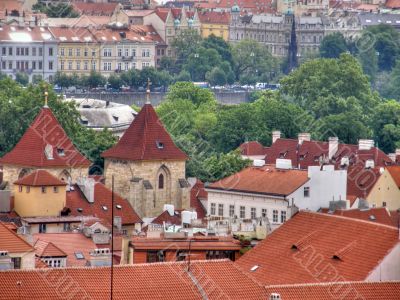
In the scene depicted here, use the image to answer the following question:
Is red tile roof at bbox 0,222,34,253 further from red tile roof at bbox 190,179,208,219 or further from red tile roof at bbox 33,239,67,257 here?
red tile roof at bbox 190,179,208,219

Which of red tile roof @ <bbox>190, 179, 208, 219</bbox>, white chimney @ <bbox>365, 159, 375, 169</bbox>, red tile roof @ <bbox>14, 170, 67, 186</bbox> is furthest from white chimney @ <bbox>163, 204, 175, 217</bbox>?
white chimney @ <bbox>365, 159, 375, 169</bbox>

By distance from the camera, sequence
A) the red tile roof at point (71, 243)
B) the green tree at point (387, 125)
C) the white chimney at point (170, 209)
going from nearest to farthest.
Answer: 1. the red tile roof at point (71, 243)
2. the white chimney at point (170, 209)
3. the green tree at point (387, 125)

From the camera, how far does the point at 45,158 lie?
90.4 meters

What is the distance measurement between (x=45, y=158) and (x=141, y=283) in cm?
3749

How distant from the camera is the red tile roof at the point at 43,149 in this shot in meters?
90.4

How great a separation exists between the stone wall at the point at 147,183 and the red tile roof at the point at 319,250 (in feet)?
87.9

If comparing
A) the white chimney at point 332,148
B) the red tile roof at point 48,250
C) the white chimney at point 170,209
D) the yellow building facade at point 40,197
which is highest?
the red tile roof at point 48,250

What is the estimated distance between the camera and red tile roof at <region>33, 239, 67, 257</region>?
6333 cm

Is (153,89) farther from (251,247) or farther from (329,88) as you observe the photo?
(251,247)

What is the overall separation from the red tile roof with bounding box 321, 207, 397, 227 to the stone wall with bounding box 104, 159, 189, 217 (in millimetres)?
15031

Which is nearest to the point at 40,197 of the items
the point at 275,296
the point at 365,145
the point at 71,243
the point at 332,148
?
the point at 71,243

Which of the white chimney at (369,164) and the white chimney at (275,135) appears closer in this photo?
the white chimney at (369,164)

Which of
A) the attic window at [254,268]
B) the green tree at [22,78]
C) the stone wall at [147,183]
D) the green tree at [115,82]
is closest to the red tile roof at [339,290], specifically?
the attic window at [254,268]

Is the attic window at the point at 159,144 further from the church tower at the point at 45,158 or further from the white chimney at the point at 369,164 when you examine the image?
the white chimney at the point at 369,164
